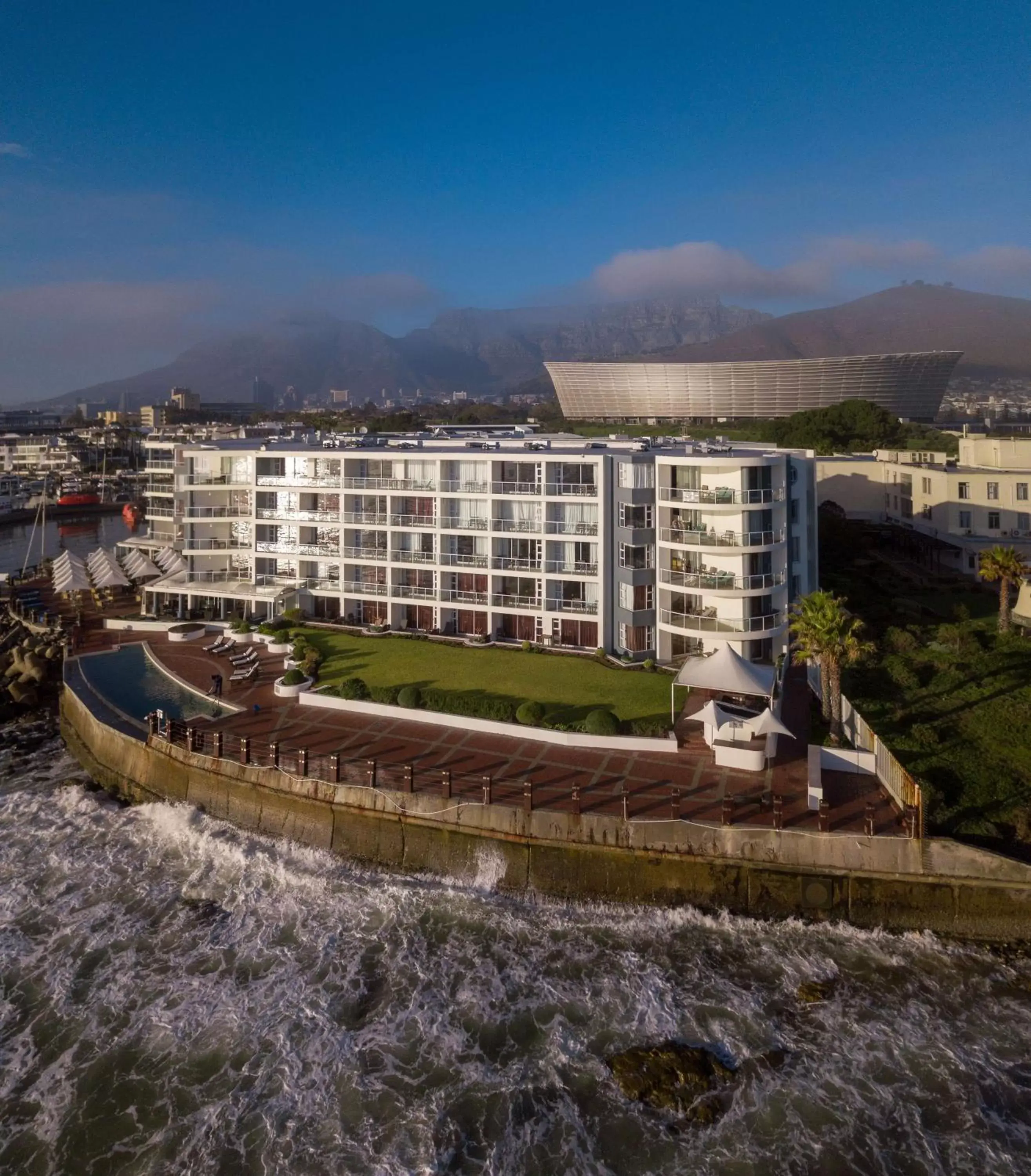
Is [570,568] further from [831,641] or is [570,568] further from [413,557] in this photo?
Result: [831,641]

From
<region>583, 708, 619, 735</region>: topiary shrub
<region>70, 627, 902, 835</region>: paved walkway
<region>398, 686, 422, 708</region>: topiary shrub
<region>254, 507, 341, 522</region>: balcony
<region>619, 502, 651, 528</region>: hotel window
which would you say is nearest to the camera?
<region>70, 627, 902, 835</region>: paved walkway

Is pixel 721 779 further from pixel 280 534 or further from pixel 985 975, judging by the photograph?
pixel 280 534

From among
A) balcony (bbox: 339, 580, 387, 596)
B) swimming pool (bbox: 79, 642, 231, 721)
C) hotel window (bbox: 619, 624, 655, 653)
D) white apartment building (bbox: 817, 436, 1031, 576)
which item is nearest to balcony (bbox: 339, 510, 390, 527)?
balcony (bbox: 339, 580, 387, 596)

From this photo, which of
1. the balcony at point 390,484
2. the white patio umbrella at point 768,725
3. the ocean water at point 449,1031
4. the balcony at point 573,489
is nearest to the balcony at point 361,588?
the balcony at point 390,484

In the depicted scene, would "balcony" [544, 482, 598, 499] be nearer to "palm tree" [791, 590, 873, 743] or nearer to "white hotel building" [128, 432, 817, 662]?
"white hotel building" [128, 432, 817, 662]

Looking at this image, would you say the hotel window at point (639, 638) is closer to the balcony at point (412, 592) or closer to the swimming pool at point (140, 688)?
the balcony at point (412, 592)

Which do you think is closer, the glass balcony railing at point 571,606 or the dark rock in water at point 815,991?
the dark rock in water at point 815,991

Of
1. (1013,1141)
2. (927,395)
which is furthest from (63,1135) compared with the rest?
(927,395)
